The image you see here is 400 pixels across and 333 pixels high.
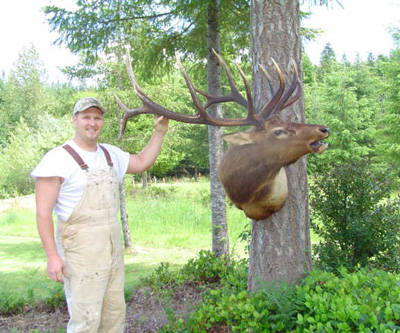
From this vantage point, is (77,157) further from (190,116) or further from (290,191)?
(290,191)

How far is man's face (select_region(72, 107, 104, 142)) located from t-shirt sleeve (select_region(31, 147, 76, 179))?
201 millimetres

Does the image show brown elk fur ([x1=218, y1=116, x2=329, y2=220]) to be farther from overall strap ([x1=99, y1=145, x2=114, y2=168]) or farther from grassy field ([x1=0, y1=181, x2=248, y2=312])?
grassy field ([x1=0, y1=181, x2=248, y2=312])

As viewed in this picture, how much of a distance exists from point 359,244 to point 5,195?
21831mm

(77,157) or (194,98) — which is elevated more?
(194,98)

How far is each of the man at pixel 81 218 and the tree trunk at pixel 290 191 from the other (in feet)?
4.03

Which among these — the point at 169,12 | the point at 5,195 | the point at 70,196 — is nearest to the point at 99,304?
the point at 70,196

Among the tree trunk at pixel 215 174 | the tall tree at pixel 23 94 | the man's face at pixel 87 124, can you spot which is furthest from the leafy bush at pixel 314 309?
the tall tree at pixel 23 94

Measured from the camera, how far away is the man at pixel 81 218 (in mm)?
2650

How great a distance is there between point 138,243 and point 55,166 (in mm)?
7657

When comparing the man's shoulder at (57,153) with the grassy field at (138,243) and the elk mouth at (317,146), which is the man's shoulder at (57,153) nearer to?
the elk mouth at (317,146)

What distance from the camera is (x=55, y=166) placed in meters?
2.66

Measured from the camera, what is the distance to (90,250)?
107 inches

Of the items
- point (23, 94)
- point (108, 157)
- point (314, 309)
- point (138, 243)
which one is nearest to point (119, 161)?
point (108, 157)

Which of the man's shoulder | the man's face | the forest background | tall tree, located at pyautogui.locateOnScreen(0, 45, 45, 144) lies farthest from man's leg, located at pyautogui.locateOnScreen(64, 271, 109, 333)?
tall tree, located at pyautogui.locateOnScreen(0, 45, 45, 144)
